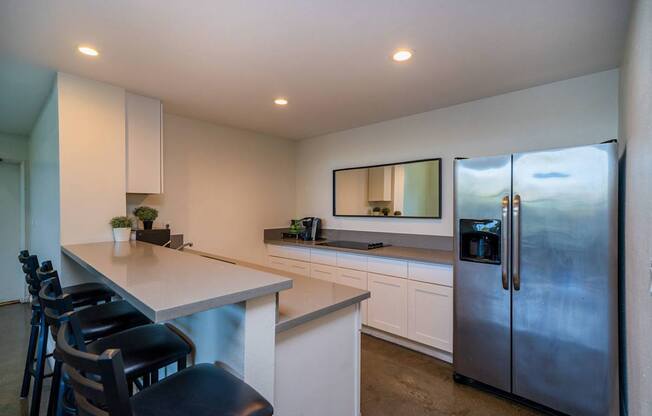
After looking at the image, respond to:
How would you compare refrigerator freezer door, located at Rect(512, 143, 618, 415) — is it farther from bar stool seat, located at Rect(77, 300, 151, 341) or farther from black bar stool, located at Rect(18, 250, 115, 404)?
black bar stool, located at Rect(18, 250, 115, 404)

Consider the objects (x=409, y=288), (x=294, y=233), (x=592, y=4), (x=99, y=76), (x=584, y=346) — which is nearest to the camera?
(x=592, y=4)

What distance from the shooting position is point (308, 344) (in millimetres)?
1367

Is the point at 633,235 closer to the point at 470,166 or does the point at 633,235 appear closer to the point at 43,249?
the point at 470,166

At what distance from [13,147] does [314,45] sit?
487cm

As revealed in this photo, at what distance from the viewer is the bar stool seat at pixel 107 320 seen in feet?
5.15

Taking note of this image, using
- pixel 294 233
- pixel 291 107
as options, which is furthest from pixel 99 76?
pixel 294 233

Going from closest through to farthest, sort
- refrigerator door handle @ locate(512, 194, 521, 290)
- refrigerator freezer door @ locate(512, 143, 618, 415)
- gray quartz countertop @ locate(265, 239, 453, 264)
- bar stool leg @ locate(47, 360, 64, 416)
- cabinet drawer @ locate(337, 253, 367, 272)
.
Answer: bar stool leg @ locate(47, 360, 64, 416), refrigerator freezer door @ locate(512, 143, 618, 415), refrigerator door handle @ locate(512, 194, 521, 290), gray quartz countertop @ locate(265, 239, 453, 264), cabinet drawer @ locate(337, 253, 367, 272)

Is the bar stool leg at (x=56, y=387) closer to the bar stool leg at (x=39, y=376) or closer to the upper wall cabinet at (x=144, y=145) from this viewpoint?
the bar stool leg at (x=39, y=376)

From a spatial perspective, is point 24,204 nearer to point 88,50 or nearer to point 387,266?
point 88,50

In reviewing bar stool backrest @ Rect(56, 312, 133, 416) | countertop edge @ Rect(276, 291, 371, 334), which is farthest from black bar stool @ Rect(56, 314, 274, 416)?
countertop edge @ Rect(276, 291, 371, 334)

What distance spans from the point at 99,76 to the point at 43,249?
1.98 m

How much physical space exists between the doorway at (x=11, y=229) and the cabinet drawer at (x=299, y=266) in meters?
3.81

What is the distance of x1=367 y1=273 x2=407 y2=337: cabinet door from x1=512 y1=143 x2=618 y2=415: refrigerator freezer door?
3.20 feet

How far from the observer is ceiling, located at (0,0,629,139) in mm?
1564
